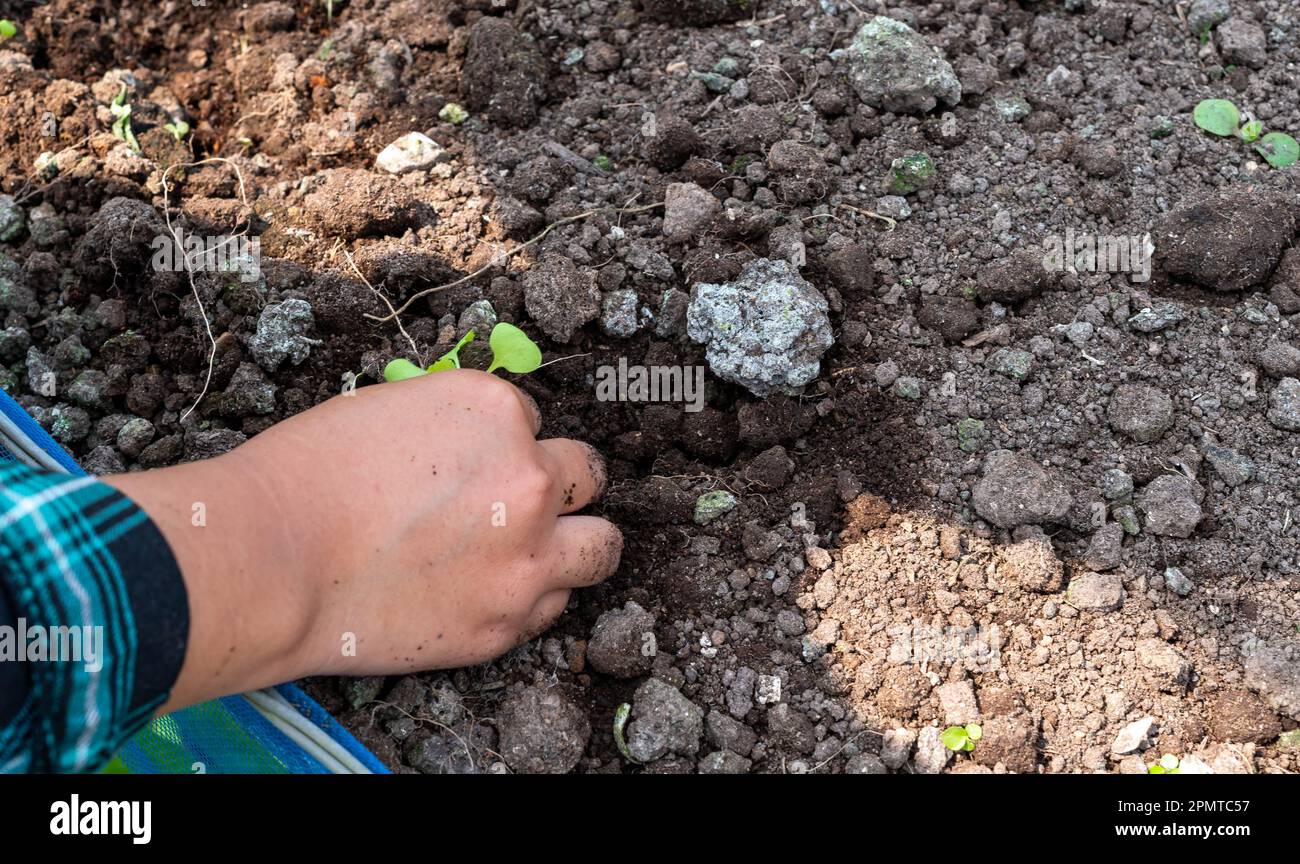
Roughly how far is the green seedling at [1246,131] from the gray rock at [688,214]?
50.6 inches

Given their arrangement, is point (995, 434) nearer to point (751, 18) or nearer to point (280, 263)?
point (751, 18)

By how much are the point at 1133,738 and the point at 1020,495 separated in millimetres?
517

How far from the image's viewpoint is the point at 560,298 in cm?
240

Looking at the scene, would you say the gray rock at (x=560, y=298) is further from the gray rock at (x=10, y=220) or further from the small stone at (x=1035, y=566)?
the gray rock at (x=10, y=220)

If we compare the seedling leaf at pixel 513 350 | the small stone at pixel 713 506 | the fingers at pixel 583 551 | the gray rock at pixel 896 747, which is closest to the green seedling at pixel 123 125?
the seedling leaf at pixel 513 350

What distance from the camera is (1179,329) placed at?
2.38 metres

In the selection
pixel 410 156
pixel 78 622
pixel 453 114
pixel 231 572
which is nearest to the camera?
pixel 78 622

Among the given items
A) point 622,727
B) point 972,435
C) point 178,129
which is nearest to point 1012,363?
point 972,435

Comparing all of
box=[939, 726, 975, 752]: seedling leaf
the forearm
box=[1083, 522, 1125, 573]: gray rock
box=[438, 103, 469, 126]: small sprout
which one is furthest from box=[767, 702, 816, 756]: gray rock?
box=[438, 103, 469, 126]: small sprout

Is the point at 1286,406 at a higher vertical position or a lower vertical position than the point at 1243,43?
lower

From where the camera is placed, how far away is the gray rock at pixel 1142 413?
7.38 ft

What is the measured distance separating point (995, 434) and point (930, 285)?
400 millimetres

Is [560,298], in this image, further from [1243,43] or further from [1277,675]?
[1243,43]

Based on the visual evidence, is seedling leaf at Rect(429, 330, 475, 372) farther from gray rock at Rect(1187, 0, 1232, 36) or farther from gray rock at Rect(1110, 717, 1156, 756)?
gray rock at Rect(1187, 0, 1232, 36)
